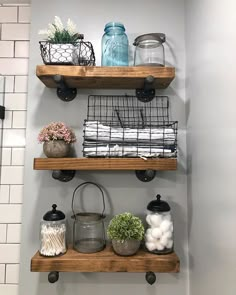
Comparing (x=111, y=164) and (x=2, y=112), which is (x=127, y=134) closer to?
(x=111, y=164)

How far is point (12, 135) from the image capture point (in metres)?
1.25

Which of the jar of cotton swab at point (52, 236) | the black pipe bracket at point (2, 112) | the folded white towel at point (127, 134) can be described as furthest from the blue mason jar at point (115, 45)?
the jar of cotton swab at point (52, 236)

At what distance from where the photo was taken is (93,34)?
3.92 feet

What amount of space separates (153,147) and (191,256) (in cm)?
47

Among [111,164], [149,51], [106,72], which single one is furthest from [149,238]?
[149,51]

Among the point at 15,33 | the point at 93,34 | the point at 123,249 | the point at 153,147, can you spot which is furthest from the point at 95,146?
the point at 15,33

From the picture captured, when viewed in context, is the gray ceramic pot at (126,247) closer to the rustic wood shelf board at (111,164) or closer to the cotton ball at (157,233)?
the cotton ball at (157,233)

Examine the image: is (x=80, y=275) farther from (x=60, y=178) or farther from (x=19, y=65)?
(x=19, y=65)

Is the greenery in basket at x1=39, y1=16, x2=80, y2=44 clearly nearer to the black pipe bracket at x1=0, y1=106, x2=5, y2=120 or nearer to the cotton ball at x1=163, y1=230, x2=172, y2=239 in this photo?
the black pipe bracket at x1=0, y1=106, x2=5, y2=120

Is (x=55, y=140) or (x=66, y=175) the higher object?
(x=55, y=140)

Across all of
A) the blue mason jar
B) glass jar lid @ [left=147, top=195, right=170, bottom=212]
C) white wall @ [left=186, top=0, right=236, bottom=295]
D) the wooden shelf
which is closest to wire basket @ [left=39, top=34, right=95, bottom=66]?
the blue mason jar

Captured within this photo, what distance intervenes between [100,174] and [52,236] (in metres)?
0.32

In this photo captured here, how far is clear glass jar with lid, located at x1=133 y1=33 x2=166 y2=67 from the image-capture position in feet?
3.54

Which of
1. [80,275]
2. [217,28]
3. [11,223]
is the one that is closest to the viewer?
[217,28]
